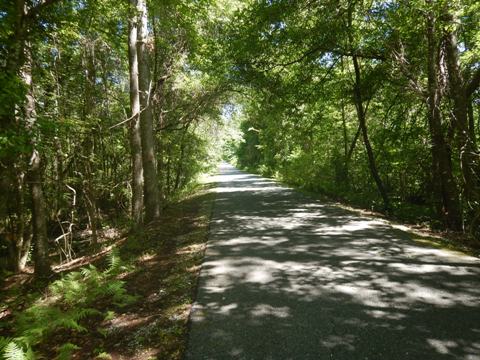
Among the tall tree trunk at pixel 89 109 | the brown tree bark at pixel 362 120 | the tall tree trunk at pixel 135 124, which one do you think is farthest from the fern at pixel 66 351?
the brown tree bark at pixel 362 120

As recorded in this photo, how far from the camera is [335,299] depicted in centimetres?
477

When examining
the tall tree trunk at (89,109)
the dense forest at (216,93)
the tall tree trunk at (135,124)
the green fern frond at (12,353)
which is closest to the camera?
the green fern frond at (12,353)

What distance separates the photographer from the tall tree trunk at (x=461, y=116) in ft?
27.0

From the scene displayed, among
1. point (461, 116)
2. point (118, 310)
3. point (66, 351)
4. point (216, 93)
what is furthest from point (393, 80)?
point (66, 351)

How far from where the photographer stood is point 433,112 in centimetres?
901

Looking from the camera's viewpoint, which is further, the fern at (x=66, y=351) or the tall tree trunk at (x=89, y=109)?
the tall tree trunk at (x=89, y=109)

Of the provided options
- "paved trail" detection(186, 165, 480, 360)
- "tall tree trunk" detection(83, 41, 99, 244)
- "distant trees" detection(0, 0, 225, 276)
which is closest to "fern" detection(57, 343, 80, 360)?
"paved trail" detection(186, 165, 480, 360)

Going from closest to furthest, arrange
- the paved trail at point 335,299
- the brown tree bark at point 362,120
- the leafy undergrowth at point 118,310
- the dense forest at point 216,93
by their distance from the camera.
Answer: the paved trail at point 335,299 → the leafy undergrowth at point 118,310 → the dense forest at point 216,93 → the brown tree bark at point 362,120

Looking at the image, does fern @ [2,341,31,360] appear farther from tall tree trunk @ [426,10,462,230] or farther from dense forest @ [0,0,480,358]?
tall tree trunk @ [426,10,462,230]

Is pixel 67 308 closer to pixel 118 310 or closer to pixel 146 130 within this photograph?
pixel 118 310

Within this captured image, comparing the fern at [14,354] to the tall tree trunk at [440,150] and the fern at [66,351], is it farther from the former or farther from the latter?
the tall tree trunk at [440,150]

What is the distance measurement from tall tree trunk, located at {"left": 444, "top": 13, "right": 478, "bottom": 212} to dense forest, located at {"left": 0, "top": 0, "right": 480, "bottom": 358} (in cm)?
5

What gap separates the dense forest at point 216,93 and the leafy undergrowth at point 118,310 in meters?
0.37

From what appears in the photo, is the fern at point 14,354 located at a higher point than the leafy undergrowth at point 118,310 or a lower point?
higher
